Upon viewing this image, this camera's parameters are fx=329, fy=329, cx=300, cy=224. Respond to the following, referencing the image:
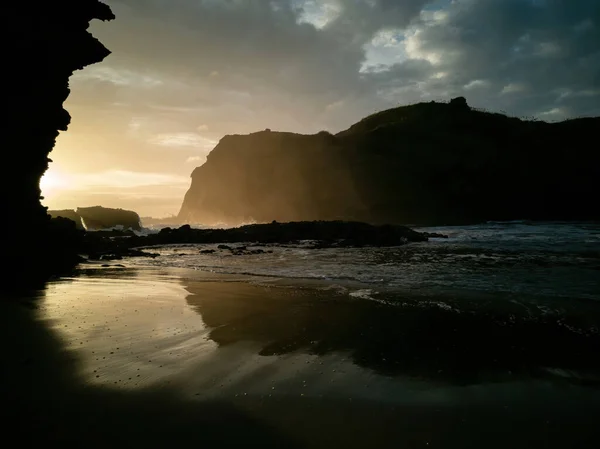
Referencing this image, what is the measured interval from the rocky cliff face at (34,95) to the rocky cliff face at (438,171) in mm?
64423

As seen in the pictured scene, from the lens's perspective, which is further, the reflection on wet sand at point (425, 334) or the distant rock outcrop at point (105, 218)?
the distant rock outcrop at point (105, 218)

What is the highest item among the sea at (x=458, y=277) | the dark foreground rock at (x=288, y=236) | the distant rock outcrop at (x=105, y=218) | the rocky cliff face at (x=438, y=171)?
the rocky cliff face at (x=438, y=171)

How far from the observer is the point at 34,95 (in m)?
14.7

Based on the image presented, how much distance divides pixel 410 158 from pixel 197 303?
77.2 m

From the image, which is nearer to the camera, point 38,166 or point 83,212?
point 38,166

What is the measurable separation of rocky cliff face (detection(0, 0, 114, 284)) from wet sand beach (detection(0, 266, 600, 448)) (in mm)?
8851

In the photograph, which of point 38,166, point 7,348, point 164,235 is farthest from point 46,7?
point 164,235

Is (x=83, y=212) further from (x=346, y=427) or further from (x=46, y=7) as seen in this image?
(x=346, y=427)

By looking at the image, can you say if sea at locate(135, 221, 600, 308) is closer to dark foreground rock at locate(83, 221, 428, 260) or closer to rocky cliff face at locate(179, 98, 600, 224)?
dark foreground rock at locate(83, 221, 428, 260)

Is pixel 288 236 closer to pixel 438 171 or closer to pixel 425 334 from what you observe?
pixel 425 334

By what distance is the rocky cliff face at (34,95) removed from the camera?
1309 cm

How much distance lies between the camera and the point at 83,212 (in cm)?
6794

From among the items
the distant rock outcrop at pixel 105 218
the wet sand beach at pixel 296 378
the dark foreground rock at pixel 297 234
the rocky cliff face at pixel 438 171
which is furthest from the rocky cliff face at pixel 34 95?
the rocky cliff face at pixel 438 171

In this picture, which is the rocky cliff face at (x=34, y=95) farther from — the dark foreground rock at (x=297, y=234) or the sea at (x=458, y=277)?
the dark foreground rock at (x=297, y=234)
